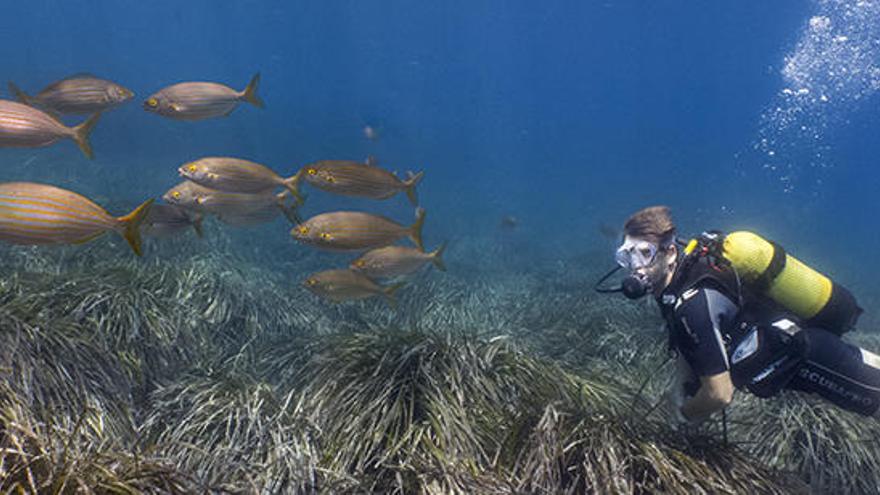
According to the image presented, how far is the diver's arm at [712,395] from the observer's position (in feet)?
11.8

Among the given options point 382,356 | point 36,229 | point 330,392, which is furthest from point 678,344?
point 36,229

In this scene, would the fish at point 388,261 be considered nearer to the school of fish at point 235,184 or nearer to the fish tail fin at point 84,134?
the school of fish at point 235,184

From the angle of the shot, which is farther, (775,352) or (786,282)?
(786,282)

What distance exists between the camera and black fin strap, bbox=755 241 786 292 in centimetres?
406

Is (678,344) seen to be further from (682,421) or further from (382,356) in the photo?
(382,356)

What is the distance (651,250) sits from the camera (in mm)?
4215

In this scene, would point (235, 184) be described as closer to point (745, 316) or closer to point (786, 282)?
point (745, 316)

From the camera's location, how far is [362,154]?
41.4 meters

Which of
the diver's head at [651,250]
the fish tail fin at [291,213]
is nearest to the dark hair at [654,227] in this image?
the diver's head at [651,250]

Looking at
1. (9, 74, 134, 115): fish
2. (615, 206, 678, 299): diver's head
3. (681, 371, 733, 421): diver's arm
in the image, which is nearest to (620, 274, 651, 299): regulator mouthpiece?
(615, 206, 678, 299): diver's head

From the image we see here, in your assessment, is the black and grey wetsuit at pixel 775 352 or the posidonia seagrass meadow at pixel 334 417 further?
the black and grey wetsuit at pixel 775 352

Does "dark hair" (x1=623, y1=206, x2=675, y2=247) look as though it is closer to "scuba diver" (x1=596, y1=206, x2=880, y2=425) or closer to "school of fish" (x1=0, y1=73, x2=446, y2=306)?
"scuba diver" (x1=596, y1=206, x2=880, y2=425)

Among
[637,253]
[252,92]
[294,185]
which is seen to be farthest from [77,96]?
[637,253]

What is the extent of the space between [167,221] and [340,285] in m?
2.05
